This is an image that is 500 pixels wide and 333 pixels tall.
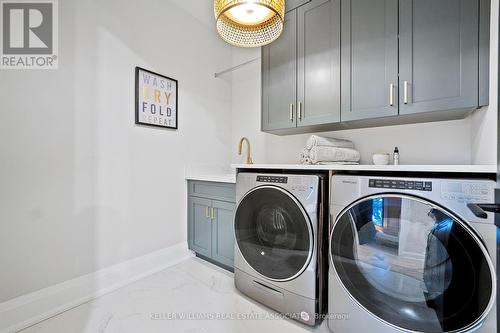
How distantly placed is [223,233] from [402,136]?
1.71 meters

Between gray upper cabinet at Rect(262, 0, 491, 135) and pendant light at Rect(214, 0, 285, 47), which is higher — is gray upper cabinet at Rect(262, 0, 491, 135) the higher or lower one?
the lower one

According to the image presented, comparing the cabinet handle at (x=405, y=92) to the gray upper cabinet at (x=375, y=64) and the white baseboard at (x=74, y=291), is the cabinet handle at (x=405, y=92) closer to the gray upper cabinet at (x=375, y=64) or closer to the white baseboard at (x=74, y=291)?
the gray upper cabinet at (x=375, y=64)

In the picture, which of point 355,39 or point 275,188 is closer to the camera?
point 275,188

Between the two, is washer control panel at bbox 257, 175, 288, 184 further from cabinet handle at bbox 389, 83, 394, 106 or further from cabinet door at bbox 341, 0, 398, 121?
cabinet handle at bbox 389, 83, 394, 106

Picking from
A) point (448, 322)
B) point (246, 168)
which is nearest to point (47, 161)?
point (246, 168)

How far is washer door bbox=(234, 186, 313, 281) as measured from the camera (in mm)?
1399

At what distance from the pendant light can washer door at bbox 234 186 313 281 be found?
1.09 metres

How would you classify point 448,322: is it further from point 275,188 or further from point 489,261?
point 275,188

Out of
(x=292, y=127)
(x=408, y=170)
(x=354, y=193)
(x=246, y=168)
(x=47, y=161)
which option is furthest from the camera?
(x=292, y=127)

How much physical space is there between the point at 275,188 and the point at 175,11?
7.13ft

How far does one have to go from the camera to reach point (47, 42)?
155 centimetres

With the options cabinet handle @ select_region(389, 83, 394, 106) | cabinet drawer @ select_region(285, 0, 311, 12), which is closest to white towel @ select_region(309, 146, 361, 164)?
cabinet handle @ select_region(389, 83, 394, 106)

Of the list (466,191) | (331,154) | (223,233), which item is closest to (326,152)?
(331,154)

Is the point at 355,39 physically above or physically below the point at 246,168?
above
